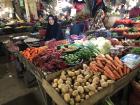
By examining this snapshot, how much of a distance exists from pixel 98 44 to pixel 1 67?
3731mm

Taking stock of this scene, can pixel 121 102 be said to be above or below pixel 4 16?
below

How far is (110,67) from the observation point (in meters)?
3.16

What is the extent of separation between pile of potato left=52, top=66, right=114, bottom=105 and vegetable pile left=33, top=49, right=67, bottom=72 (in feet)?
0.79

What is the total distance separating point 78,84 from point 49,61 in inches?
32.5

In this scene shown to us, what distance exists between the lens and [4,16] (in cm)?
836

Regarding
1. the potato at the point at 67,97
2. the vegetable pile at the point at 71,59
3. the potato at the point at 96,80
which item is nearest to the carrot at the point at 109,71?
the potato at the point at 96,80

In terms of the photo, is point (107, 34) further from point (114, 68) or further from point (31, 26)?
point (31, 26)

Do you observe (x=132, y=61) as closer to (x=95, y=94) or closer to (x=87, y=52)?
(x=87, y=52)

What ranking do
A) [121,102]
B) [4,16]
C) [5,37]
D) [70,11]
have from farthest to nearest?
1. [70,11]
2. [4,16]
3. [5,37]
4. [121,102]

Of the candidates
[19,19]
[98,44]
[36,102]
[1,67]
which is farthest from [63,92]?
[19,19]

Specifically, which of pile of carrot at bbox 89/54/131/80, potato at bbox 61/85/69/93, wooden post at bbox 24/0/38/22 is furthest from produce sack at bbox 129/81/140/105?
wooden post at bbox 24/0/38/22

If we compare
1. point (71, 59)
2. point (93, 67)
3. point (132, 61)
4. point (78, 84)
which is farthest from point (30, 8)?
point (78, 84)

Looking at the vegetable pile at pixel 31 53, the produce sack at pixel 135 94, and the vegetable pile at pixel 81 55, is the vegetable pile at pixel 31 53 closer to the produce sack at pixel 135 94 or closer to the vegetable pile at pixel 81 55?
the vegetable pile at pixel 81 55

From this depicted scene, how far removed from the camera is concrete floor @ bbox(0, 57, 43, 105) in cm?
398
